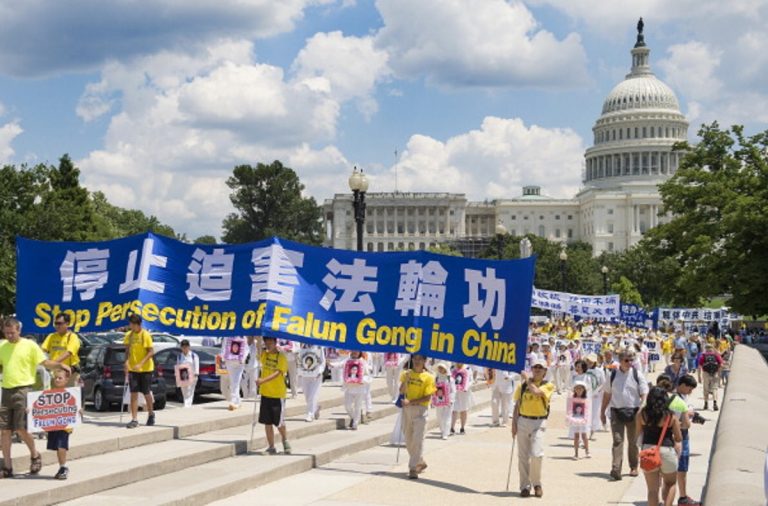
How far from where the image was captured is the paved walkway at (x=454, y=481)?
13086 mm

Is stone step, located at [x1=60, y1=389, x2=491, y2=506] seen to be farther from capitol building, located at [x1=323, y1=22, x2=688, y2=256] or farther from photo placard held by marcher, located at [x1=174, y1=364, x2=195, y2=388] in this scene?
capitol building, located at [x1=323, y1=22, x2=688, y2=256]

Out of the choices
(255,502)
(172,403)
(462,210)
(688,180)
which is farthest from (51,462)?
(462,210)

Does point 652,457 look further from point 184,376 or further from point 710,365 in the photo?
point 710,365

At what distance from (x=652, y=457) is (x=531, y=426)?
2.35m

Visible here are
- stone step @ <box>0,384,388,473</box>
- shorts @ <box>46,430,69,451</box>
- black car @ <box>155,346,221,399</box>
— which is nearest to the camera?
shorts @ <box>46,430,69,451</box>

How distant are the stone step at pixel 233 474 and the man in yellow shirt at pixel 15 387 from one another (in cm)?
95

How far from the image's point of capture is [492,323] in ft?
46.9

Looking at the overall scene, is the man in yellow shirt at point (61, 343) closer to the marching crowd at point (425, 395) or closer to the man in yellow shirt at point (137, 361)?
the marching crowd at point (425, 395)

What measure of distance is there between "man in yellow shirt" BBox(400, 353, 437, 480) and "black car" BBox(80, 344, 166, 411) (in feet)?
24.7

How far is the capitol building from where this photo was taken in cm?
18000

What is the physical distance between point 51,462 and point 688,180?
148 ft

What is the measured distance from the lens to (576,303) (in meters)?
42.3

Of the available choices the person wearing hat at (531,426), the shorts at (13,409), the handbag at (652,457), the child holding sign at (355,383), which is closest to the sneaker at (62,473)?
the shorts at (13,409)

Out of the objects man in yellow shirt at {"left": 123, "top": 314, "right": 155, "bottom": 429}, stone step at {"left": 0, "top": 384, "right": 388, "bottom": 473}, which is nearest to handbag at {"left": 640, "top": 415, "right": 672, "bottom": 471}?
stone step at {"left": 0, "top": 384, "right": 388, "bottom": 473}
